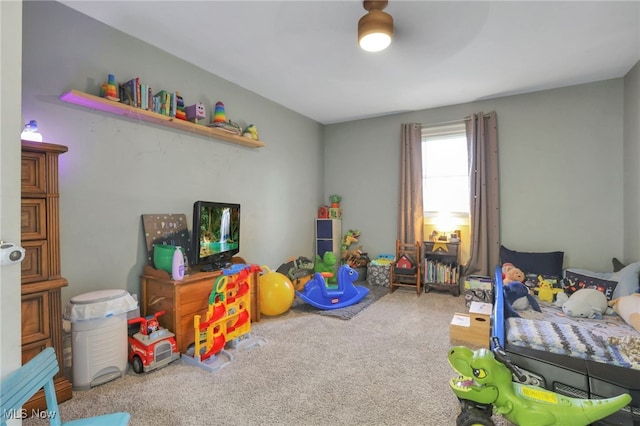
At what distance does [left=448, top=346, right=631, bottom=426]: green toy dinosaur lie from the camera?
1244mm

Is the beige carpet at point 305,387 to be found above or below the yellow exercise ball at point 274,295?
below

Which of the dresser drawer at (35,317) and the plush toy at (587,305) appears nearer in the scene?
the dresser drawer at (35,317)

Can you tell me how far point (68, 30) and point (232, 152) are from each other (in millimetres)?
1576

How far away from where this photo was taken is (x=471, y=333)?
97.0 inches

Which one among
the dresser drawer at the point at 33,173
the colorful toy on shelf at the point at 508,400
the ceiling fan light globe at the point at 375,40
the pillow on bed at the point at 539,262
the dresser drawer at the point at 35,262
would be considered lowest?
the colorful toy on shelf at the point at 508,400

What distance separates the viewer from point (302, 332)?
8.88 ft

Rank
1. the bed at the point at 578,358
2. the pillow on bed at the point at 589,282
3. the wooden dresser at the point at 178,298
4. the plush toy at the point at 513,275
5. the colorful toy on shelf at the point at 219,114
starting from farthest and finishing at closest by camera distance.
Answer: the plush toy at the point at 513,275 < the colorful toy on shelf at the point at 219,114 < the pillow on bed at the point at 589,282 < the wooden dresser at the point at 178,298 < the bed at the point at 578,358

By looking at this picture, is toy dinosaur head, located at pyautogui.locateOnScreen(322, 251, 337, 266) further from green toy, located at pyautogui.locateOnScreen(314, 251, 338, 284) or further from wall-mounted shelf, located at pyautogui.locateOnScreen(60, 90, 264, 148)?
wall-mounted shelf, located at pyautogui.locateOnScreen(60, 90, 264, 148)

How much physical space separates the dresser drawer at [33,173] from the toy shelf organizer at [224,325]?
1.20 m

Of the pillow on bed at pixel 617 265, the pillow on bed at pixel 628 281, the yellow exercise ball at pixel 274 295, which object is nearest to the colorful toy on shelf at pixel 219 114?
the yellow exercise ball at pixel 274 295

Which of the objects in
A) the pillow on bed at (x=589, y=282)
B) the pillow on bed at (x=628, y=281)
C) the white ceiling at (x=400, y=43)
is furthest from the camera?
the pillow on bed at (x=589, y=282)

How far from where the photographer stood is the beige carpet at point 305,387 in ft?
5.25

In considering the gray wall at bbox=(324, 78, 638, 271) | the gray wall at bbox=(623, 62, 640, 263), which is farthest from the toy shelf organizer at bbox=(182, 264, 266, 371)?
the gray wall at bbox=(623, 62, 640, 263)

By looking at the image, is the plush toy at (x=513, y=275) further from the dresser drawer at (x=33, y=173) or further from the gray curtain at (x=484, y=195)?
the dresser drawer at (x=33, y=173)
